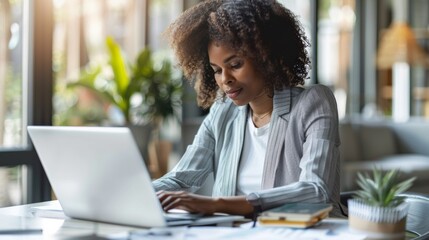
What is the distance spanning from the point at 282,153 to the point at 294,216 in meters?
0.50

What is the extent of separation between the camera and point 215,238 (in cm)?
125

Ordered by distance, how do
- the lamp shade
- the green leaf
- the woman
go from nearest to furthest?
the woman, the green leaf, the lamp shade

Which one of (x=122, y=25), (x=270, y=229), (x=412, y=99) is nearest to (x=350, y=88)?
(x=412, y=99)

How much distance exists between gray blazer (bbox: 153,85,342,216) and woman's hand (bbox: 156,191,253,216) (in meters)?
0.03

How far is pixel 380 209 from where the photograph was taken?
48.4 inches

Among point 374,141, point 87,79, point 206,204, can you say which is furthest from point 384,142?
point 206,204

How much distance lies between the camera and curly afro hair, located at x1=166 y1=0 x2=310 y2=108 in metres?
1.80

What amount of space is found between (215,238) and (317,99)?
2.17ft

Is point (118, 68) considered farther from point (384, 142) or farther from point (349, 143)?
point (384, 142)

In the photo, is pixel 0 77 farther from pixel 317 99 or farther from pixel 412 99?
pixel 412 99

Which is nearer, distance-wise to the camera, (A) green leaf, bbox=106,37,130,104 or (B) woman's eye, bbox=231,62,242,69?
(B) woman's eye, bbox=231,62,242,69

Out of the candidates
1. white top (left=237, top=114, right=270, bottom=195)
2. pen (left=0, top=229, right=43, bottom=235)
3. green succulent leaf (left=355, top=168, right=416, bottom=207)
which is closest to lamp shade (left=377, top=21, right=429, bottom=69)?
white top (left=237, top=114, right=270, bottom=195)

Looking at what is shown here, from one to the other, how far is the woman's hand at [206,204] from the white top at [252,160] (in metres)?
0.41

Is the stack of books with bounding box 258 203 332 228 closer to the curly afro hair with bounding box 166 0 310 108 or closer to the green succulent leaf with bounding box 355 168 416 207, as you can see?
the green succulent leaf with bounding box 355 168 416 207
